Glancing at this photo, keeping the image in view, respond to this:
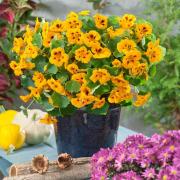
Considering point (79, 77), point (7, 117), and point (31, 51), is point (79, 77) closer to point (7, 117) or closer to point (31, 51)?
point (31, 51)

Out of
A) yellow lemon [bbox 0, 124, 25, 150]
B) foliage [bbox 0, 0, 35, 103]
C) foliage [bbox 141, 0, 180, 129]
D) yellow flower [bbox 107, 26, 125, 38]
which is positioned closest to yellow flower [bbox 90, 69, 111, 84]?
yellow flower [bbox 107, 26, 125, 38]

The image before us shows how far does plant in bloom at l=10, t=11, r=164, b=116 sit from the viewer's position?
118cm

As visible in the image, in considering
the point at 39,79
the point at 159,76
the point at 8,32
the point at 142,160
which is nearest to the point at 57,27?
the point at 39,79

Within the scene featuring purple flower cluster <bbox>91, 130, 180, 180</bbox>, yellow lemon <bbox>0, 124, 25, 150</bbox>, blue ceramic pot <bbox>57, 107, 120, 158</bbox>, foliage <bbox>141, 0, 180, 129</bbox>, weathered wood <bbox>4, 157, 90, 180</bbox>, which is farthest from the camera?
foliage <bbox>141, 0, 180, 129</bbox>

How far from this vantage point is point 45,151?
1459 mm

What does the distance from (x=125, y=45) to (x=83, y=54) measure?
10 centimetres

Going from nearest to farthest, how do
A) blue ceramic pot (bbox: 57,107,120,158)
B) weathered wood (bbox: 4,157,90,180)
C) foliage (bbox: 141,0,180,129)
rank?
weathered wood (bbox: 4,157,90,180) → blue ceramic pot (bbox: 57,107,120,158) → foliage (bbox: 141,0,180,129)

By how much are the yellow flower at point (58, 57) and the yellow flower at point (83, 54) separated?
0.03 metres

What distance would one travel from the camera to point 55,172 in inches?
46.3

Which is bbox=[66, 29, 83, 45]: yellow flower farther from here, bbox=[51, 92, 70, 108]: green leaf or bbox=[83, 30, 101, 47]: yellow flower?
bbox=[51, 92, 70, 108]: green leaf

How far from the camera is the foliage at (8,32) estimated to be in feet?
8.93

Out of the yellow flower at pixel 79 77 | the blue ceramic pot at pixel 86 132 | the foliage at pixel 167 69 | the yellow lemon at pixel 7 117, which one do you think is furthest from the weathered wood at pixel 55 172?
the foliage at pixel 167 69

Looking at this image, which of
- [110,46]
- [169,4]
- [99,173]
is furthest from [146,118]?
[99,173]

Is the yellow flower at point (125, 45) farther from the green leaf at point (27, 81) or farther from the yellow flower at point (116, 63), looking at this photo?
the green leaf at point (27, 81)
